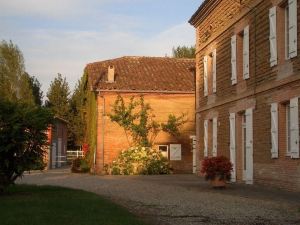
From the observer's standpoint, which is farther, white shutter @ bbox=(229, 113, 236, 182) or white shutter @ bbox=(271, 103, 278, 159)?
white shutter @ bbox=(229, 113, 236, 182)

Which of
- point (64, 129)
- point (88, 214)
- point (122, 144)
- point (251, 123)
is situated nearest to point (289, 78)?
point (251, 123)

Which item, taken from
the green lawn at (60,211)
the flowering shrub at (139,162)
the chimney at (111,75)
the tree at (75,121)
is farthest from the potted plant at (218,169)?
the tree at (75,121)

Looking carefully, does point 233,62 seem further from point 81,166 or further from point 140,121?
point 81,166

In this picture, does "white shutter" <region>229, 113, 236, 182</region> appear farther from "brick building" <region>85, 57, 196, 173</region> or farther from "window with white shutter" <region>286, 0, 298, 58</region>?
"brick building" <region>85, 57, 196, 173</region>

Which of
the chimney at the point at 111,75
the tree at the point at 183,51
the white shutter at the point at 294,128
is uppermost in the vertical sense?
the tree at the point at 183,51

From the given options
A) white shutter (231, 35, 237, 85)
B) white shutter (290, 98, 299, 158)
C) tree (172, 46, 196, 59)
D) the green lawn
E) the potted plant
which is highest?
tree (172, 46, 196, 59)

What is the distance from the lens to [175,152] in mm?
35594

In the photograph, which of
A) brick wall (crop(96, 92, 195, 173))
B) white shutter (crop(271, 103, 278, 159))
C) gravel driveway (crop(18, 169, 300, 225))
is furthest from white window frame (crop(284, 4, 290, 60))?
brick wall (crop(96, 92, 195, 173))

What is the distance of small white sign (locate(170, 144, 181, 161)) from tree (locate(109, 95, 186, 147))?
0.68 m

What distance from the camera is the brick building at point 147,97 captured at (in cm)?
3447

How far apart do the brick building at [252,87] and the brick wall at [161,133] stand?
657cm

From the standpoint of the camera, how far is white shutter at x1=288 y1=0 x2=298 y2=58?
1742 centimetres

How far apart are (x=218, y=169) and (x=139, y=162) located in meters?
13.0

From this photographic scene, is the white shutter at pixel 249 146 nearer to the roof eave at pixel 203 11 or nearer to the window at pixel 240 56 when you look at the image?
the window at pixel 240 56
